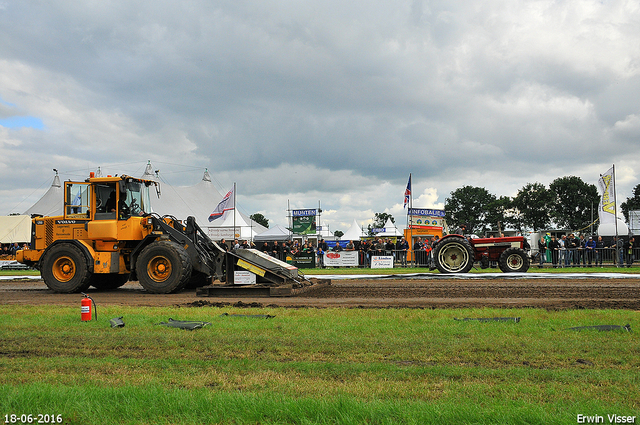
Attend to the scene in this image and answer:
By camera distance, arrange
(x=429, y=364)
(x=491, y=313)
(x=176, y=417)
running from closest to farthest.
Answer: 1. (x=176, y=417)
2. (x=429, y=364)
3. (x=491, y=313)

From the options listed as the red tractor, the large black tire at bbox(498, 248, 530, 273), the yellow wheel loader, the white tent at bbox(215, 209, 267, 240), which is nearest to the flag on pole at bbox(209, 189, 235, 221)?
the white tent at bbox(215, 209, 267, 240)

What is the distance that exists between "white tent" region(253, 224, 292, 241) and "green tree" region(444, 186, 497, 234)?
194ft

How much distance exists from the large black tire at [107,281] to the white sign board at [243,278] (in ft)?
11.7

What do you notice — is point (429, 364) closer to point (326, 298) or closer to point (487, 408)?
point (487, 408)

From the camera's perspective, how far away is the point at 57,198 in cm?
4397

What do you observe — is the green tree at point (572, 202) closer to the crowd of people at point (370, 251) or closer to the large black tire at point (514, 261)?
the crowd of people at point (370, 251)

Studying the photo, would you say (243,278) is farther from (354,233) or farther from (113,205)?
(354,233)

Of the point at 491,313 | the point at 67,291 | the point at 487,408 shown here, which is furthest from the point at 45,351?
the point at 67,291

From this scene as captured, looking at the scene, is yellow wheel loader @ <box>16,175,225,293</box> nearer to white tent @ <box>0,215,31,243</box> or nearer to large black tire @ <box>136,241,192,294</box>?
large black tire @ <box>136,241,192,294</box>

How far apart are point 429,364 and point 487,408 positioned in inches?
60.4

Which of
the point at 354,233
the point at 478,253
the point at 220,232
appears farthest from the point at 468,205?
the point at 478,253

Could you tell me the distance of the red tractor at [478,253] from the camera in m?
18.8

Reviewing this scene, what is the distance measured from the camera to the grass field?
12.8ft

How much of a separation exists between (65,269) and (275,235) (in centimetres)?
3209
